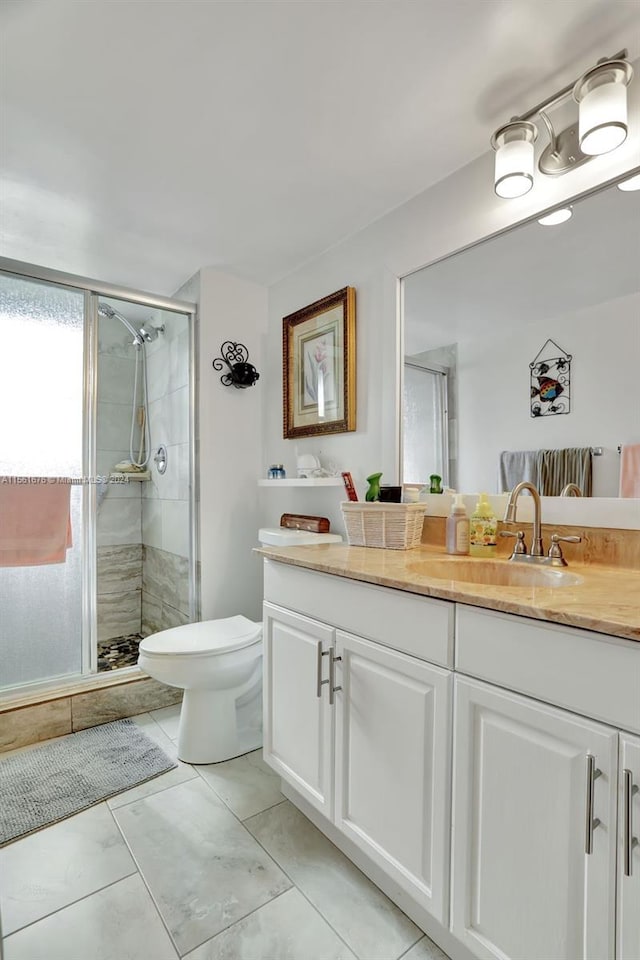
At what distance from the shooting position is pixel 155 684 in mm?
2348

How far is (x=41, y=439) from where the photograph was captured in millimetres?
2178

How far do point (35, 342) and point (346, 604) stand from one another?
6.16 ft

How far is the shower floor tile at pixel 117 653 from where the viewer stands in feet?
7.84

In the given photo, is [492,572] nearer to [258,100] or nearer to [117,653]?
[258,100]

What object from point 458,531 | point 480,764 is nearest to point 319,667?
point 480,764

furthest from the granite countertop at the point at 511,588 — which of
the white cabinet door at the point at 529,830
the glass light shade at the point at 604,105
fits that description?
the glass light shade at the point at 604,105

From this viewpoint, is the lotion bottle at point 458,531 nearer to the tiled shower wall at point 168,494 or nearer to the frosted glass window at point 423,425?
the frosted glass window at point 423,425

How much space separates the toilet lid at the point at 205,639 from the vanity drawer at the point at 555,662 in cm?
112

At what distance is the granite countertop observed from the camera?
83 cm

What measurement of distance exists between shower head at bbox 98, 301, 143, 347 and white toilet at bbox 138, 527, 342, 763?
1627mm

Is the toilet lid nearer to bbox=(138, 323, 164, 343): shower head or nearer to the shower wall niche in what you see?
the shower wall niche

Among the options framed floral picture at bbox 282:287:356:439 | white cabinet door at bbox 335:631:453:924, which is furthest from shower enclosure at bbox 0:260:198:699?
white cabinet door at bbox 335:631:453:924

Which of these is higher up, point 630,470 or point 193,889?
point 630,470

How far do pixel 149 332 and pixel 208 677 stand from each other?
74.5 inches
